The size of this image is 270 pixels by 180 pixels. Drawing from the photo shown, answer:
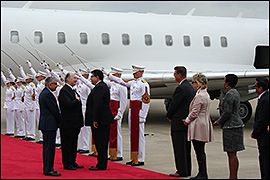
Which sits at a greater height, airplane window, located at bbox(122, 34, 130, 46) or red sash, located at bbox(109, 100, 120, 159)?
airplane window, located at bbox(122, 34, 130, 46)

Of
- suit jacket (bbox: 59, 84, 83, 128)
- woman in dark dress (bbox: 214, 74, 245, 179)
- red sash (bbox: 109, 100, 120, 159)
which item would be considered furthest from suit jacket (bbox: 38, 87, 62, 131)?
woman in dark dress (bbox: 214, 74, 245, 179)

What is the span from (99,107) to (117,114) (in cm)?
105

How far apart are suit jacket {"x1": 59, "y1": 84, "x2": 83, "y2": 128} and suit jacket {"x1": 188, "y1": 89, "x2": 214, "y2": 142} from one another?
188 centimetres

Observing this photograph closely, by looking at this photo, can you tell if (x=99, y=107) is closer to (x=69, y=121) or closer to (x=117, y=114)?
(x=69, y=121)

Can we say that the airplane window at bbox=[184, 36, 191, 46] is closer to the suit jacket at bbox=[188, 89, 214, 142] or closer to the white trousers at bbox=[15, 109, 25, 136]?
the white trousers at bbox=[15, 109, 25, 136]

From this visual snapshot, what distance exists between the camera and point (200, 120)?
5906 mm

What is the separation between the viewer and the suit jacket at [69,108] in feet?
21.3

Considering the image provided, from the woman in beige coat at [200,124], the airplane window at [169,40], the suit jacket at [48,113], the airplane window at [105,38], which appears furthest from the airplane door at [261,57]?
the suit jacket at [48,113]

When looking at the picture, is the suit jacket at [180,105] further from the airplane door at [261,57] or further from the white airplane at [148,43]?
the airplane door at [261,57]

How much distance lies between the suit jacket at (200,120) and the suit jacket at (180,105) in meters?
0.28

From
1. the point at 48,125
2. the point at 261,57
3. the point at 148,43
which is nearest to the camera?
the point at 48,125

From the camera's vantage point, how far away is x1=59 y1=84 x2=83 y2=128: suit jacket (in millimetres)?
6496

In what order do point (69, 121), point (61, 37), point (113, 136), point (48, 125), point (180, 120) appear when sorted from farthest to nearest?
point (61, 37), point (113, 136), point (69, 121), point (180, 120), point (48, 125)

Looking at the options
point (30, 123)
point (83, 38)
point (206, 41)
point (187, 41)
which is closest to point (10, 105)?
point (30, 123)
